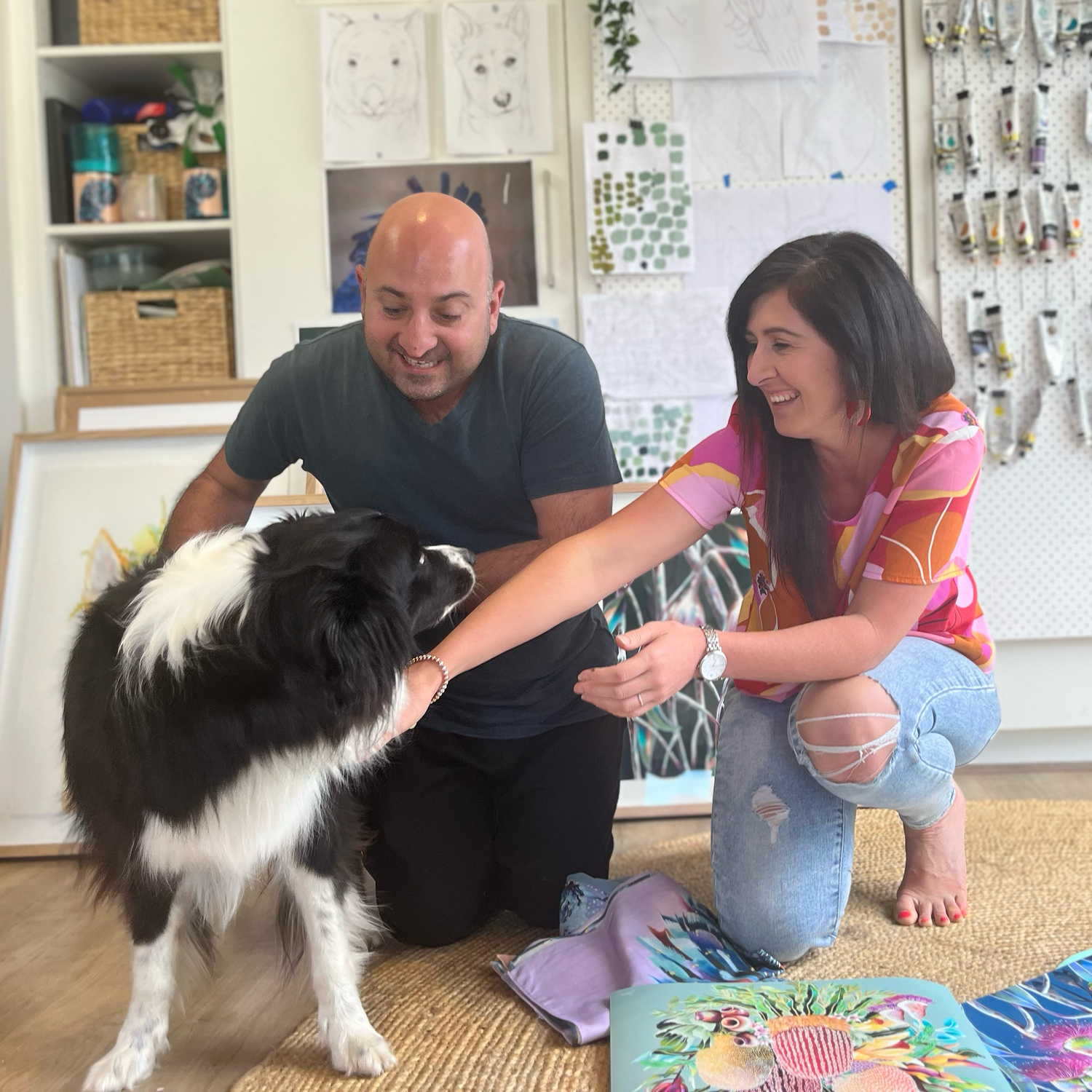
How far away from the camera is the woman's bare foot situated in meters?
1.66

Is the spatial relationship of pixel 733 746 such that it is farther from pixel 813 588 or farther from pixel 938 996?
pixel 938 996

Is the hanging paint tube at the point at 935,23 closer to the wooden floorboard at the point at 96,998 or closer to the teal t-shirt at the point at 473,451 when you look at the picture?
the teal t-shirt at the point at 473,451

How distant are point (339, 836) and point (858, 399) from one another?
36.1 inches

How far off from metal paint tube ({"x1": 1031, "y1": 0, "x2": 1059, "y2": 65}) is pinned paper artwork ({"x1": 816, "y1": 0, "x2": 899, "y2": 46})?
36 centimetres

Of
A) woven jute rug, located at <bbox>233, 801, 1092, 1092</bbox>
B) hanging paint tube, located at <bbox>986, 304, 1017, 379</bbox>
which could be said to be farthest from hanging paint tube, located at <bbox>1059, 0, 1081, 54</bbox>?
woven jute rug, located at <bbox>233, 801, 1092, 1092</bbox>

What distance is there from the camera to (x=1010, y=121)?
2.71 metres

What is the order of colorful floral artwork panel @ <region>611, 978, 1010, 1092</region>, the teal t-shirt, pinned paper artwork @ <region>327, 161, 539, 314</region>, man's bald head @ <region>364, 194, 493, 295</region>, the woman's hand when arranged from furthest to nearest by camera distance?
1. pinned paper artwork @ <region>327, 161, 539, 314</region>
2. the teal t-shirt
3. man's bald head @ <region>364, 194, 493, 295</region>
4. the woman's hand
5. colorful floral artwork panel @ <region>611, 978, 1010, 1092</region>

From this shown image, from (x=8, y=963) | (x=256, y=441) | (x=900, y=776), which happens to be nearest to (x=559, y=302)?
(x=256, y=441)

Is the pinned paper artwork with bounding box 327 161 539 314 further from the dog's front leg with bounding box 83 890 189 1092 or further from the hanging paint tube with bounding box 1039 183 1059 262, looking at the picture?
the dog's front leg with bounding box 83 890 189 1092

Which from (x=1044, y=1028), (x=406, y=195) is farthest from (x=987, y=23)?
(x=1044, y=1028)

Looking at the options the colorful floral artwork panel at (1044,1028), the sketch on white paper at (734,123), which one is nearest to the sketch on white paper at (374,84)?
the sketch on white paper at (734,123)

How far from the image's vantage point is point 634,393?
9.27 ft

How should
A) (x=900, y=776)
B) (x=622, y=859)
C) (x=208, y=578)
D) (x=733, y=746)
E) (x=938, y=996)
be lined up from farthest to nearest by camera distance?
(x=622, y=859)
(x=733, y=746)
(x=900, y=776)
(x=938, y=996)
(x=208, y=578)

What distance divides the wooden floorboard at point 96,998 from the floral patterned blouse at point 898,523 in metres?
0.90
